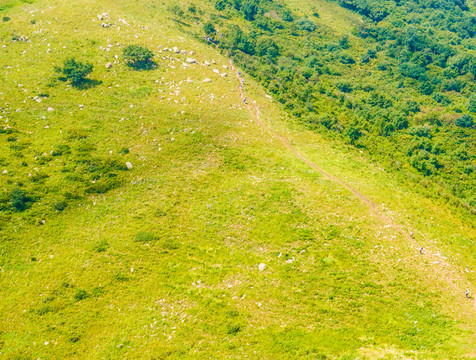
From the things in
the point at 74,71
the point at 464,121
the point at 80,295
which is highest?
the point at 464,121

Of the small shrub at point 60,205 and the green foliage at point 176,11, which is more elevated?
the green foliage at point 176,11

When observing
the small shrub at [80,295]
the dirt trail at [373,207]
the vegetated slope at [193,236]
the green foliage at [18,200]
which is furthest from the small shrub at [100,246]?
the dirt trail at [373,207]

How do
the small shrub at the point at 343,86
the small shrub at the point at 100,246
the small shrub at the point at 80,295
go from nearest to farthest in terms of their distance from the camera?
the small shrub at the point at 80,295 → the small shrub at the point at 100,246 → the small shrub at the point at 343,86

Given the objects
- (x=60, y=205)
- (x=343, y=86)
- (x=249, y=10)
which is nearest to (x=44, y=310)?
(x=60, y=205)

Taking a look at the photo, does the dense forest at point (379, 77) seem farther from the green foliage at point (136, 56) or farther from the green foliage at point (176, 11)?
the green foliage at point (136, 56)

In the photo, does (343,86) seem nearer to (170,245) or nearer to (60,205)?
(170,245)

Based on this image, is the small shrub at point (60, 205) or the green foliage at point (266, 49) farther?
the green foliage at point (266, 49)
